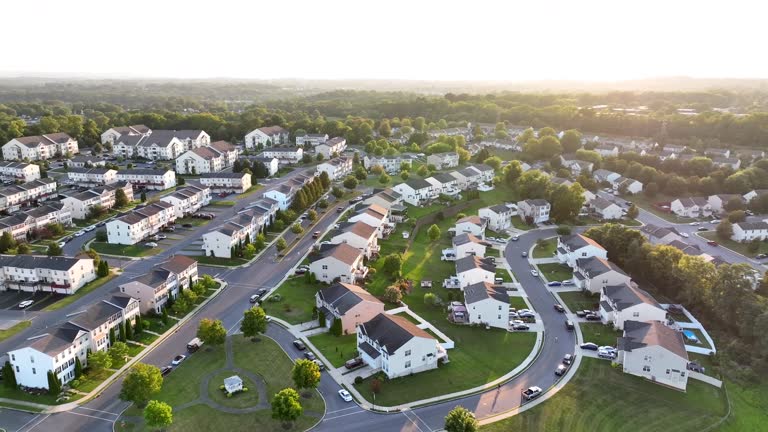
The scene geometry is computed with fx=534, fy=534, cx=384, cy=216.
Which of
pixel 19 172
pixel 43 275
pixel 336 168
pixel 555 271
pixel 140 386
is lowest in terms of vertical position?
pixel 555 271

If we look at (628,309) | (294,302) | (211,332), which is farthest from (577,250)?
(211,332)

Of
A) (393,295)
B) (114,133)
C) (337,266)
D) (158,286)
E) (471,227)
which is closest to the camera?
(158,286)

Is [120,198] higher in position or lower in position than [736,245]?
higher

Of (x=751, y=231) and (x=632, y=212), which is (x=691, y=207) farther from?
(x=751, y=231)

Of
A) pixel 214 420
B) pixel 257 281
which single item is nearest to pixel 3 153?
pixel 257 281

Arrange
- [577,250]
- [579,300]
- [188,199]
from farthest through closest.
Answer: [188,199] < [577,250] < [579,300]

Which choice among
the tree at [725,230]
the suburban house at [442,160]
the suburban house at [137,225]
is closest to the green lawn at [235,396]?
the suburban house at [137,225]

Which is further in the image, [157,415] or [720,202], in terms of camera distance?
[720,202]

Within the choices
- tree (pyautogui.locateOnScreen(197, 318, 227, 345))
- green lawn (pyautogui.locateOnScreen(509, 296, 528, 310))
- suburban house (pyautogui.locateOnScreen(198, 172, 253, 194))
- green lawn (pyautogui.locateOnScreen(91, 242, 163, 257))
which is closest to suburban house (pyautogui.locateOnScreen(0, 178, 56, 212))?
green lawn (pyautogui.locateOnScreen(91, 242, 163, 257))

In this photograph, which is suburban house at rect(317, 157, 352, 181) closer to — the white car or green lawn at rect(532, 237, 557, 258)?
green lawn at rect(532, 237, 557, 258)
